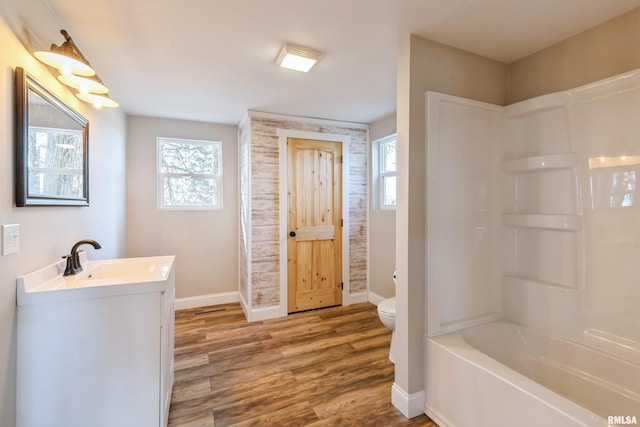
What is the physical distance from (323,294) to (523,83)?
2.91m

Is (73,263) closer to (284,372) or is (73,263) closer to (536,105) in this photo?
(284,372)

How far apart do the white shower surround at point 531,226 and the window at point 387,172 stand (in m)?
1.46

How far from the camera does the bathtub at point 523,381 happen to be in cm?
124

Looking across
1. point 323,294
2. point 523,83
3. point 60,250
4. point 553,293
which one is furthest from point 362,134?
point 60,250

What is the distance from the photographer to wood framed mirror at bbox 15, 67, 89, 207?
1.26 metres

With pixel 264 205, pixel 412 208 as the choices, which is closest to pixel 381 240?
pixel 264 205

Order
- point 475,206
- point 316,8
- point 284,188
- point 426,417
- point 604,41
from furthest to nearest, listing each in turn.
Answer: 1. point 284,188
2. point 475,206
3. point 426,417
4. point 604,41
5. point 316,8

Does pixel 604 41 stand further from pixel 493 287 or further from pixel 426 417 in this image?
pixel 426 417

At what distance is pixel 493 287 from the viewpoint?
2057 mm

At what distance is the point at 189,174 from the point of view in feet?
11.6

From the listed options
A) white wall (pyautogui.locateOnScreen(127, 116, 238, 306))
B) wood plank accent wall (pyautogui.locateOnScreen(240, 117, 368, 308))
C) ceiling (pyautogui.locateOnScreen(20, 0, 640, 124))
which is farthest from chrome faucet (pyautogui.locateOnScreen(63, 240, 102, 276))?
white wall (pyautogui.locateOnScreen(127, 116, 238, 306))

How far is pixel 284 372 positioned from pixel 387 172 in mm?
2521

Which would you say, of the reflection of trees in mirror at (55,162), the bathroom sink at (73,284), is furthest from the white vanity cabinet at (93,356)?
the reflection of trees in mirror at (55,162)

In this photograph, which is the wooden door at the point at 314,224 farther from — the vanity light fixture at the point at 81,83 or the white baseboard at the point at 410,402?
the vanity light fixture at the point at 81,83
